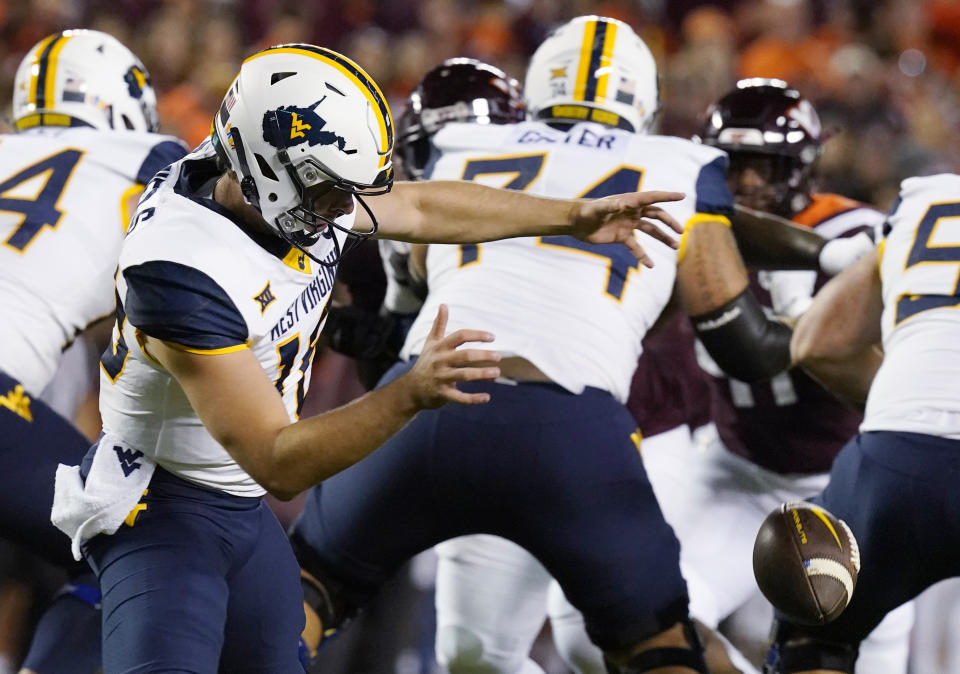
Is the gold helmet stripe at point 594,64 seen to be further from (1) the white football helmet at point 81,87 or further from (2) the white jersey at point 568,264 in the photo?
(1) the white football helmet at point 81,87

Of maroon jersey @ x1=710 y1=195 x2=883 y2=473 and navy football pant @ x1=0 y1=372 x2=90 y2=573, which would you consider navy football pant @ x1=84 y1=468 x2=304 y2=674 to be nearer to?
navy football pant @ x1=0 y1=372 x2=90 y2=573

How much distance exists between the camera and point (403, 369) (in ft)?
10.8

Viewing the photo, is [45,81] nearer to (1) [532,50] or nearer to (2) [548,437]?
(2) [548,437]

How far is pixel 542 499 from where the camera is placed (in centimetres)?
312

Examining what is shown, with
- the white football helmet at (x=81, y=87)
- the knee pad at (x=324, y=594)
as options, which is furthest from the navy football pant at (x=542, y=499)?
the white football helmet at (x=81, y=87)

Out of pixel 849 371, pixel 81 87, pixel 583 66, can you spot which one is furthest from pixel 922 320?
pixel 81 87

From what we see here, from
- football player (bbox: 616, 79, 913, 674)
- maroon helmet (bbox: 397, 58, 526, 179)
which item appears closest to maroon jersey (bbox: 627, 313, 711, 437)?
football player (bbox: 616, 79, 913, 674)

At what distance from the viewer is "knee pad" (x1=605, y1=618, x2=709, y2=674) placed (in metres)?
3.14

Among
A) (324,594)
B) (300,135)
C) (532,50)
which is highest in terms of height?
(300,135)

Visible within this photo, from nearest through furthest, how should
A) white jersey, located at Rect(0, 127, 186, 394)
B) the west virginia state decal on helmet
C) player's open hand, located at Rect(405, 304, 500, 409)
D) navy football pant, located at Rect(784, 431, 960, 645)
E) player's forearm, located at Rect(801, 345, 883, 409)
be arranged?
player's open hand, located at Rect(405, 304, 500, 409) < the west virginia state decal on helmet < navy football pant, located at Rect(784, 431, 960, 645) < white jersey, located at Rect(0, 127, 186, 394) < player's forearm, located at Rect(801, 345, 883, 409)

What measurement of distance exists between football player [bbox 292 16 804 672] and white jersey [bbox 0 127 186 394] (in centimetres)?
87

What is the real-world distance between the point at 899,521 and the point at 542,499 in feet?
2.85

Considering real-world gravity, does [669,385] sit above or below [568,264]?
below

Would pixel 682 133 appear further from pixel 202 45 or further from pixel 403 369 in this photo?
pixel 403 369
